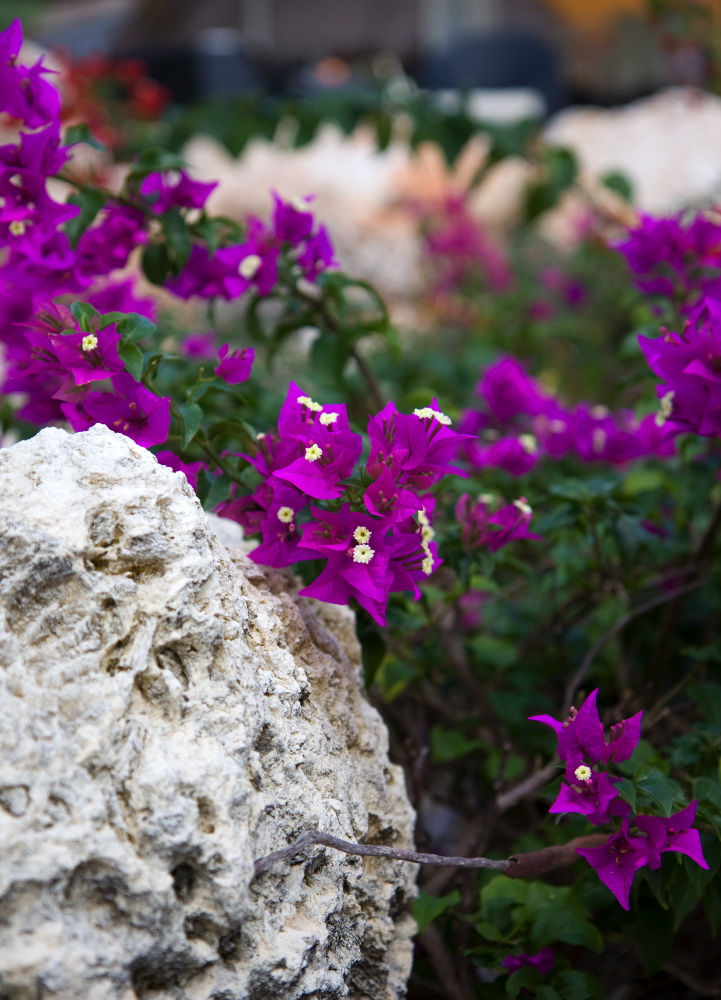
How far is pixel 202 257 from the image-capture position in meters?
1.18

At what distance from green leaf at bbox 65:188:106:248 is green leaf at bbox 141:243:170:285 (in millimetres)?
80

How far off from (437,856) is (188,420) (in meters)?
0.49

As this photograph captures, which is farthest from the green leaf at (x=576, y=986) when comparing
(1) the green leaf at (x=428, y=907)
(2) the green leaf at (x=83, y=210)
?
(2) the green leaf at (x=83, y=210)

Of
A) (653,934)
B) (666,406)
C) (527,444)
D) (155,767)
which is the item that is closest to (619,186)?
(527,444)

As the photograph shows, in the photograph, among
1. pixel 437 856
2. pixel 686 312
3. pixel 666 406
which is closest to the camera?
pixel 437 856

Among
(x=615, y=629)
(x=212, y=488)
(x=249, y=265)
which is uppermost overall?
(x=249, y=265)

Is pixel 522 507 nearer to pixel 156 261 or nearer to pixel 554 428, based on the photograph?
pixel 554 428

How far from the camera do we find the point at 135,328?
0.95 meters

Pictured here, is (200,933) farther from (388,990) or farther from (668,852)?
(668,852)

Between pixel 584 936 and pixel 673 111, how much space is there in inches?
184

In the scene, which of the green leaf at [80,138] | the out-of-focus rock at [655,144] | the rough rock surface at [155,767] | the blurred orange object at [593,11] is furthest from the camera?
the blurred orange object at [593,11]

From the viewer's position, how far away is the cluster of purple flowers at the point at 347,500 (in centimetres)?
83

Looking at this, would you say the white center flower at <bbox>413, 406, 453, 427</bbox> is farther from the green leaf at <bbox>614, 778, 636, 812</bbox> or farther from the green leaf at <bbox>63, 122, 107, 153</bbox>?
the green leaf at <bbox>63, 122, 107, 153</bbox>

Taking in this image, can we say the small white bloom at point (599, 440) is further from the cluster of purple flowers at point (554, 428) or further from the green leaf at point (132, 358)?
the green leaf at point (132, 358)
